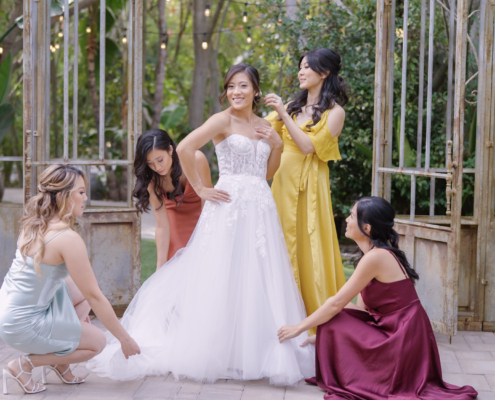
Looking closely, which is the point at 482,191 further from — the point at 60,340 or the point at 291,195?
the point at 60,340

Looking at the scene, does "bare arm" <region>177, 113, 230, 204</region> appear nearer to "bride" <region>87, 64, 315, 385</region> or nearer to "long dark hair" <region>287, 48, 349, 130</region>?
"bride" <region>87, 64, 315, 385</region>

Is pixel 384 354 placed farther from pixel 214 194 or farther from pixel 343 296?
pixel 214 194

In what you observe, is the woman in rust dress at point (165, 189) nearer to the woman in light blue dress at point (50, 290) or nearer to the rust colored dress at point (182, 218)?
the rust colored dress at point (182, 218)

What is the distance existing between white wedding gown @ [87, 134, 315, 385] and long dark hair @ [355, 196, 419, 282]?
0.51 meters

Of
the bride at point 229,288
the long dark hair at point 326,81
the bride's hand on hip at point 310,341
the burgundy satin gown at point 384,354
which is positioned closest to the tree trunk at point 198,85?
the long dark hair at point 326,81

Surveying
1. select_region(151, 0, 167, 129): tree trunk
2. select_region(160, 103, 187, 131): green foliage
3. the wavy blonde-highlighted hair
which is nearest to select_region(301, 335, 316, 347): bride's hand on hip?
the wavy blonde-highlighted hair

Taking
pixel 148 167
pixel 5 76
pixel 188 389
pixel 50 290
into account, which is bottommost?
pixel 188 389

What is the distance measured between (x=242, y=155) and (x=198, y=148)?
0.85ft

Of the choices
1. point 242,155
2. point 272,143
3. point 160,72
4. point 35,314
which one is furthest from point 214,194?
point 160,72

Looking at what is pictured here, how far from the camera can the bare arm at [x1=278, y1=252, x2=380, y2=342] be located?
301 centimetres

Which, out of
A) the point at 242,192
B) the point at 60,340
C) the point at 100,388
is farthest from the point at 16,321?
the point at 242,192

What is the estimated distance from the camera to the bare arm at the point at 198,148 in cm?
320

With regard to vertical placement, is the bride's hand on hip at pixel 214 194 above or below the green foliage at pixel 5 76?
below

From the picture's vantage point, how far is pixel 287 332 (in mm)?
3088
